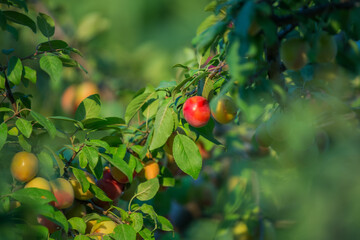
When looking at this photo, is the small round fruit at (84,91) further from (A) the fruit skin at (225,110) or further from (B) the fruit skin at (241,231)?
(A) the fruit skin at (225,110)

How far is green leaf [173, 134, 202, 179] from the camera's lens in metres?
0.62

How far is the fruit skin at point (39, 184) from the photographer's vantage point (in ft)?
1.90

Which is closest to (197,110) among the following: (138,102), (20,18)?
(138,102)

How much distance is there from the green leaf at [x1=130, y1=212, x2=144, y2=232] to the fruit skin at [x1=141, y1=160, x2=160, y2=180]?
0.10 meters

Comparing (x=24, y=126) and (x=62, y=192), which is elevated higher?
(x=24, y=126)

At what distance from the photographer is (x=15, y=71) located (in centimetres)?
62

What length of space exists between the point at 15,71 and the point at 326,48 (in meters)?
0.44

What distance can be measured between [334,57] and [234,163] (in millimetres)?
863

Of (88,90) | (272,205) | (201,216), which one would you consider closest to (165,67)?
(88,90)

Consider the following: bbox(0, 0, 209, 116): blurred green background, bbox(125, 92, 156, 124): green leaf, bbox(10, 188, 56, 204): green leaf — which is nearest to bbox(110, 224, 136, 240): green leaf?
bbox(10, 188, 56, 204): green leaf

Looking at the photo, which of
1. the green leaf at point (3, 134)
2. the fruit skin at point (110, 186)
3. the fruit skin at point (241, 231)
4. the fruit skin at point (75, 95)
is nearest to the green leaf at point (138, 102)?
the fruit skin at point (110, 186)

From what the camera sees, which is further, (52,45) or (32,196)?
(52,45)

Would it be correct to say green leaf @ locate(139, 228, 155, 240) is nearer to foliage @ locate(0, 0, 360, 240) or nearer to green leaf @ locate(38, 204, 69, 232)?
foliage @ locate(0, 0, 360, 240)

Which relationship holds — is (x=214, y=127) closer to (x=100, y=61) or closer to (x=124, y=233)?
(x=124, y=233)
